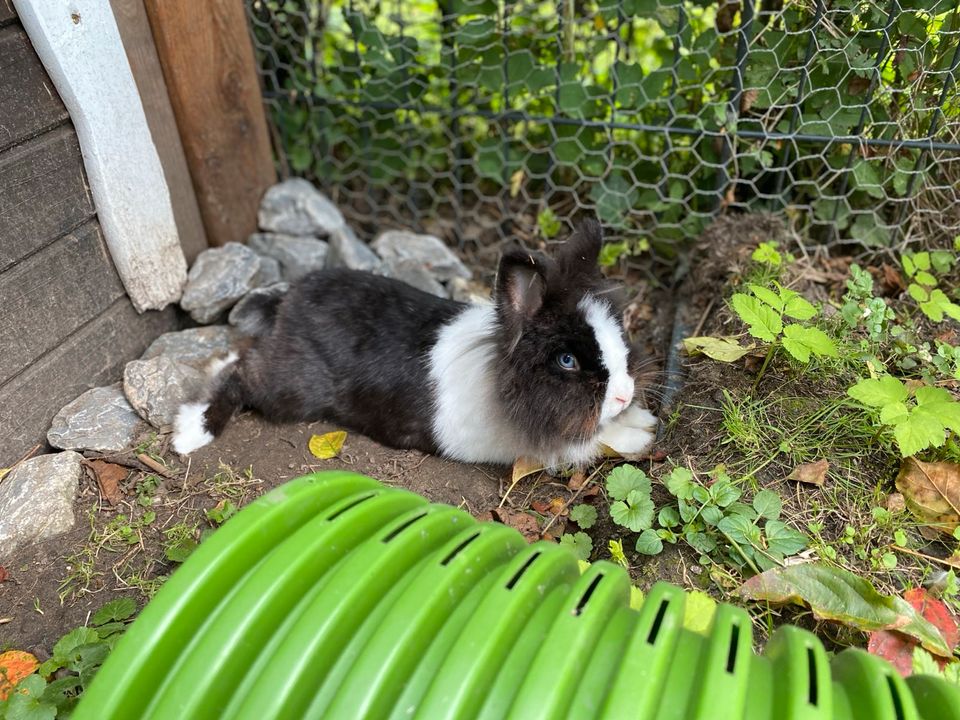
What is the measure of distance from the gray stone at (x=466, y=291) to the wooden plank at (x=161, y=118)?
1032 mm

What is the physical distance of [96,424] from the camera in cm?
249

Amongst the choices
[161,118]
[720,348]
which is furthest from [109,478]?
[720,348]

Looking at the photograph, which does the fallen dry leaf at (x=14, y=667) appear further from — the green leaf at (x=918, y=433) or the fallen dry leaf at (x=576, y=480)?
the green leaf at (x=918, y=433)

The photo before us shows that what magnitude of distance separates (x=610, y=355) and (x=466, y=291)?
1.21m

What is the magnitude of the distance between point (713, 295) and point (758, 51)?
0.88 metres

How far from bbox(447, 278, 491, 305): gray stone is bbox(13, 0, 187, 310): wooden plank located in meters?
1.07

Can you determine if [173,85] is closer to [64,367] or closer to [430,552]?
[64,367]

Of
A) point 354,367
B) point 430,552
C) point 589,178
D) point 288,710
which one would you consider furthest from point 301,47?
point 288,710

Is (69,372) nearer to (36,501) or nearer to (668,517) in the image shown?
(36,501)

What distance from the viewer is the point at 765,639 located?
1.85 meters

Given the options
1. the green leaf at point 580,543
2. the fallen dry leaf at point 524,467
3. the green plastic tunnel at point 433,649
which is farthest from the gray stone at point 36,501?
the green leaf at point 580,543

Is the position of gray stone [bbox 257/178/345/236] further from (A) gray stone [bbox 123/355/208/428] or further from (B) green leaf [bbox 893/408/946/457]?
(B) green leaf [bbox 893/408/946/457]

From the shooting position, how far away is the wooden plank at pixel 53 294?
7.50ft

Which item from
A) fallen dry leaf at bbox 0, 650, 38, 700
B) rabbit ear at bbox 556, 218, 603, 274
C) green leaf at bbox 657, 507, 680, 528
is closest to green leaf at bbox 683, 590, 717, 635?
green leaf at bbox 657, 507, 680, 528
